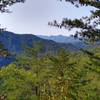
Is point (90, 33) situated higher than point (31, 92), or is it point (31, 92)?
point (90, 33)

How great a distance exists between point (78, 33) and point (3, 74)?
45166mm

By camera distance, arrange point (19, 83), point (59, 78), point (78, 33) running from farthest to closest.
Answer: point (19, 83), point (59, 78), point (78, 33)

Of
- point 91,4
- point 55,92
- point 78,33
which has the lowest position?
point 55,92

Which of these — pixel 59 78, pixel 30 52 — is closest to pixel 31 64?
pixel 30 52

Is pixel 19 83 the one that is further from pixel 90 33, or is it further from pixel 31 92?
pixel 90 33

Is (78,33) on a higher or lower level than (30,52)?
higher

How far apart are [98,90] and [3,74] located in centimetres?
1319

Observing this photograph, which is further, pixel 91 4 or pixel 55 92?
pixel 55 92

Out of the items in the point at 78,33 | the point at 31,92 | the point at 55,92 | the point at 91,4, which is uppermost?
the point at 91,4

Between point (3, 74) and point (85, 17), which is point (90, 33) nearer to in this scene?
point (85, 17)

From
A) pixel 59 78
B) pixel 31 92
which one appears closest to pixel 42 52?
pixel 31 92

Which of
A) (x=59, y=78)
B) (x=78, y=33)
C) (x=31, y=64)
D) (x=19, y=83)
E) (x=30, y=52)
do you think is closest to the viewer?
(x=78, y=33)

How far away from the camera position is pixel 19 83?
57.3 meters

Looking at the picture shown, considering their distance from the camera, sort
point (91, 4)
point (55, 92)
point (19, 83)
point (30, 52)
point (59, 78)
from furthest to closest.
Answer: point (30, 52), point (19, 83), point (59, 78), point (55, 92), point (91, 4)
